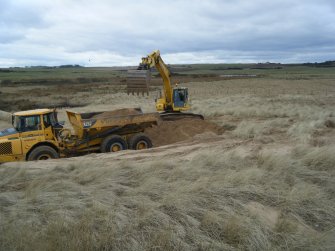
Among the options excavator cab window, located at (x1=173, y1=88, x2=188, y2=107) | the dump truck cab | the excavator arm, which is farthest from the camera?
excavator cab window, located at (x1=173, y1=88, x2=188, y2=107)

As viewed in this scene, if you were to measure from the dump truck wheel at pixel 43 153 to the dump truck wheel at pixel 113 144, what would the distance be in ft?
5.41

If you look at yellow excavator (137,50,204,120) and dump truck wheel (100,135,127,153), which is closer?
dump truck wheel (100,135,127,153)

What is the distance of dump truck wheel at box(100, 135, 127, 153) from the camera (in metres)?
13.7

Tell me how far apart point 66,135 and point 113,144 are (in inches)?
64.0

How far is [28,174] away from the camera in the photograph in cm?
908

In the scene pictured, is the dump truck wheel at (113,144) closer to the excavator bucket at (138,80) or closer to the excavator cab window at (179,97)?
the excavator bucket at (138,80)

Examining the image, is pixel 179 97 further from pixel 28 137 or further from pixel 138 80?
pixel 28 137

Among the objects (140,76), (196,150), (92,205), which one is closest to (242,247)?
(92,205)

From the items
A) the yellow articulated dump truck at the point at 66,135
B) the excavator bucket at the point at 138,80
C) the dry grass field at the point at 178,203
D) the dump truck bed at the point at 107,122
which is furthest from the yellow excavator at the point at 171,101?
the dry grass field at the point at 178,203

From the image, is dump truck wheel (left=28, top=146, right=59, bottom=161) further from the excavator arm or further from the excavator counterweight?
the excavator arm

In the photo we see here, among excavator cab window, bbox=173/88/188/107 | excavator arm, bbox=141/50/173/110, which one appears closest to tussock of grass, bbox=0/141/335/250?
excavator arm, bbox=141/50/173/110

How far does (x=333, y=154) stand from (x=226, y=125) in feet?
33.8

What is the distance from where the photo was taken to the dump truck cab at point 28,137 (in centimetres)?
1210

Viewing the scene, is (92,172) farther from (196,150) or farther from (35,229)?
(196,150)
